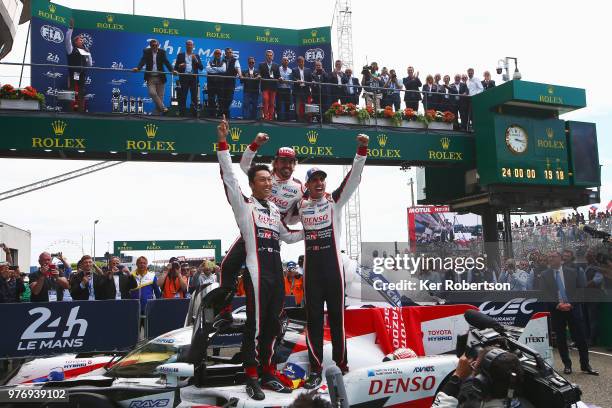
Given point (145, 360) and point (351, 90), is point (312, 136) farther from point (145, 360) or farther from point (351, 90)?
point (145, 360)

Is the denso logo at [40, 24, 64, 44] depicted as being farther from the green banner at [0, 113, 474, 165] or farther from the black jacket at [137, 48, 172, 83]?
the green banner at [0, 113, 474, 165]

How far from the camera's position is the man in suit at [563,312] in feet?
25.7

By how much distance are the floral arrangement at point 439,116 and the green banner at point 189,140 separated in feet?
1.24

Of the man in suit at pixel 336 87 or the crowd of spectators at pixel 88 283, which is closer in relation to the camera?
the crowd of spectators at pixel 88 283

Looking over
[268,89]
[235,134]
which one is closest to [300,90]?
[268,89]

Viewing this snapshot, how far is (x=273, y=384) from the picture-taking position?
4.21 metres

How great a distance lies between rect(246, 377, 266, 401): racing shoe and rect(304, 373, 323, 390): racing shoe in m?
0.38

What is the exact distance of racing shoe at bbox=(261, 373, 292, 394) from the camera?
4.19m

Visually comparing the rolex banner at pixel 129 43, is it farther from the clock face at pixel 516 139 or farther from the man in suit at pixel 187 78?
the clock face at pixel 516 139

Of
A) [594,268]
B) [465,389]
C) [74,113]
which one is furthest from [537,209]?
[465,389]

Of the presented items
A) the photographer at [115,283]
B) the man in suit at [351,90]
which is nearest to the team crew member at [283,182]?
the photographer at [115,283]

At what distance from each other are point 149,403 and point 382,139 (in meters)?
10.2

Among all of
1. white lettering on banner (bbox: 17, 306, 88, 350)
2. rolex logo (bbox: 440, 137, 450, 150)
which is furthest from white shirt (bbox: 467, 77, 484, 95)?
white lettering on banner (bbox: 17, 306, 88, 350)

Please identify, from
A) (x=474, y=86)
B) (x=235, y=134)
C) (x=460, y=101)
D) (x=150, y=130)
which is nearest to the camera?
(x=150, y=130)
